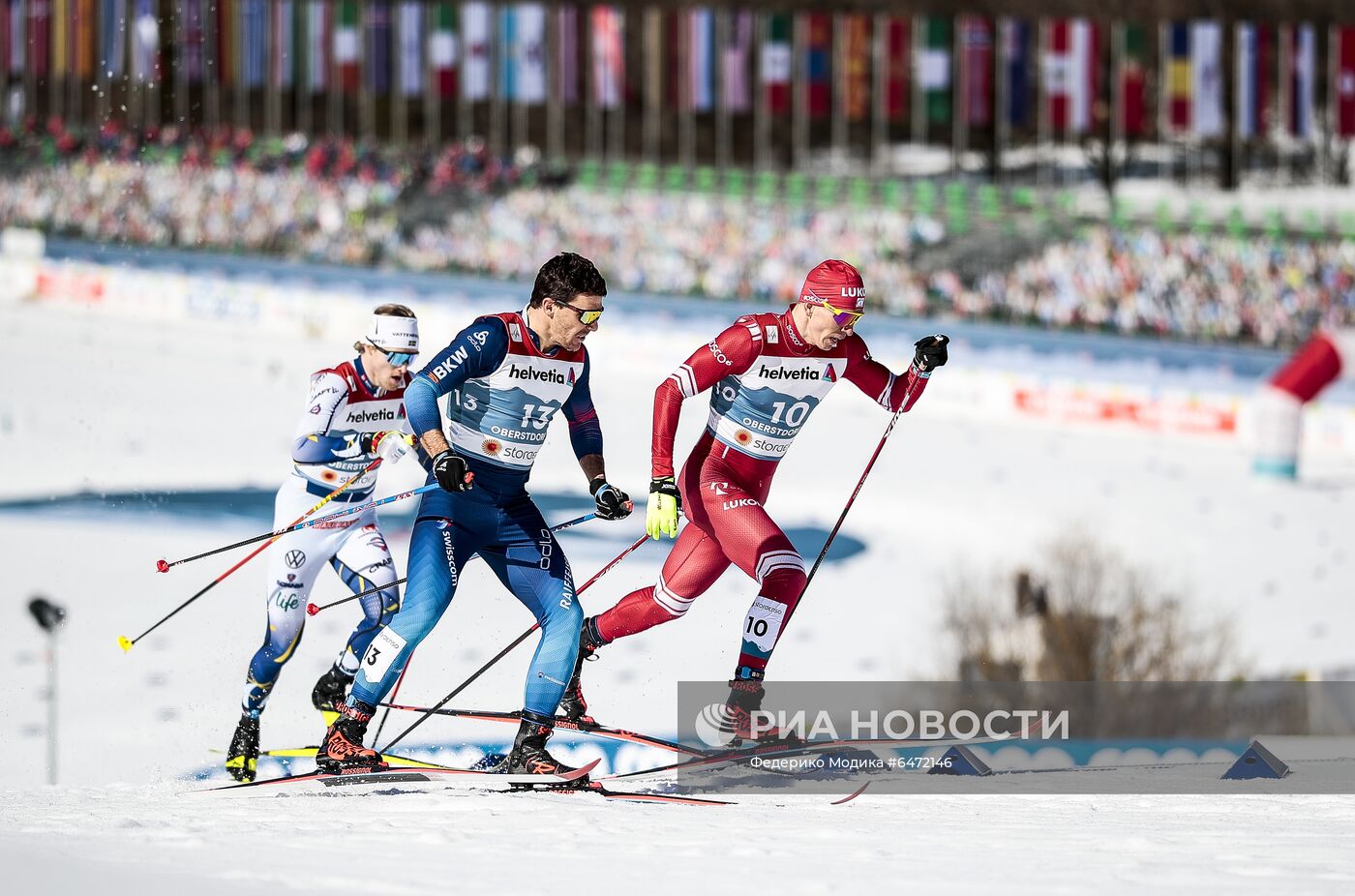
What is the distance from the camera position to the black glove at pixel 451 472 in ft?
25.5

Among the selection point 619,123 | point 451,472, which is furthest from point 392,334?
point 619,123

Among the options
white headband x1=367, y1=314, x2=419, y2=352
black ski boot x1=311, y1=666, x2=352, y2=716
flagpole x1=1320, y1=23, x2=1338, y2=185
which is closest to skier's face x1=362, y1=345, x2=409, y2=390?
white headband x1=367, y1=314, x2=419, y2=352

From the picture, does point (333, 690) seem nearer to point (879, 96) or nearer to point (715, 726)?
point (715, 726)

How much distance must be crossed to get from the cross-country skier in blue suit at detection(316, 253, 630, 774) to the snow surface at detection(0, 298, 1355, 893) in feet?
1.56

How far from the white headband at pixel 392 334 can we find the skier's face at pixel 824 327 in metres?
1.82

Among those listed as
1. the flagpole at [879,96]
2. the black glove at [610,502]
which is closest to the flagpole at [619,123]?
the flagpole at [879,96]

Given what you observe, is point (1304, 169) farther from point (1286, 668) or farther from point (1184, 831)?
point (1184, 831)

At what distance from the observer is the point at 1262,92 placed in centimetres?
4678

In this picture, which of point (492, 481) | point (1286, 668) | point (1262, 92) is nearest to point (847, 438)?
point (1286, 668)

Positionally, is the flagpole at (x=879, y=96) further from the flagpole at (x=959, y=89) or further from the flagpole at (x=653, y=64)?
the flagpole at (x=653, y=64)

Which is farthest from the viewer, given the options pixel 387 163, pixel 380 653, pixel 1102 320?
pixel 387 163

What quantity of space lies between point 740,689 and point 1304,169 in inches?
1886

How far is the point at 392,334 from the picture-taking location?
8750 mm

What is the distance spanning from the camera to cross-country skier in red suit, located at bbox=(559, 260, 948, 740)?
8.40 m
